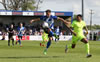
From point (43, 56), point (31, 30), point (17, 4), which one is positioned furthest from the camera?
point (17, 4)

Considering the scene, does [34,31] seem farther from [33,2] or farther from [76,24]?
[76,24]

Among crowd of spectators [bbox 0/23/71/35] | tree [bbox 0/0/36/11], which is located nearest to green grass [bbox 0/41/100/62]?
crowd of spectators [bbox 0/23/71/35]

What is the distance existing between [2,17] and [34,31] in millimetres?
7085

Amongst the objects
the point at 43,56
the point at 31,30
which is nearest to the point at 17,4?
the point at 31,30

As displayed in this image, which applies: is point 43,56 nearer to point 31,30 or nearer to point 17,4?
point 31,30

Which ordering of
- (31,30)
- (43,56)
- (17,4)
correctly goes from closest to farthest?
(43,56) < (31,30) < (17,4)

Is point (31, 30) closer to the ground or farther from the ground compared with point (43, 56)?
closer to the ground

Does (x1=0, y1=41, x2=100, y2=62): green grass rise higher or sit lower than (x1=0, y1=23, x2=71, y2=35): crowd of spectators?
higher

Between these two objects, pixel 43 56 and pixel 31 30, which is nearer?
pixel 43 56

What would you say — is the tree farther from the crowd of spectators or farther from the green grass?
the green grass

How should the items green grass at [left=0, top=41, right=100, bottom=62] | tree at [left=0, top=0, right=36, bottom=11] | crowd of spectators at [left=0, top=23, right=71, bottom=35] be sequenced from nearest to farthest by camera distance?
green grass at [left=0, top=41, right=100, bottom=62], crowd of spectators at [left=0, top=23, right=71, bottom=35], tree at [left=0, top=0, right=36, bottom=11]

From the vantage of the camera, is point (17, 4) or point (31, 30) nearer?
point (31, 30)

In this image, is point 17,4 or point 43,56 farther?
point 17,4

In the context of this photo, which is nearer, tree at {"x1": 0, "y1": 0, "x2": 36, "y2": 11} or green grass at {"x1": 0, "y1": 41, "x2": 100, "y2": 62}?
green grass at {"x1": 0, "y1": 41, "x2": 100, "y2": 62}
